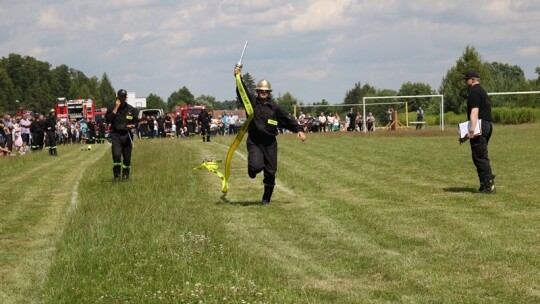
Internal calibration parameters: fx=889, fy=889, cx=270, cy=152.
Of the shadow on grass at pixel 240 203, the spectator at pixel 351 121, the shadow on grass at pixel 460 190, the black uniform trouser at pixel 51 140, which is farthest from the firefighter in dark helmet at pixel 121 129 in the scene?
the spectator at pixel 351 121

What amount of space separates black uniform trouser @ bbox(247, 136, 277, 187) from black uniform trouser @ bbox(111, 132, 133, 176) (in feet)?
18.1

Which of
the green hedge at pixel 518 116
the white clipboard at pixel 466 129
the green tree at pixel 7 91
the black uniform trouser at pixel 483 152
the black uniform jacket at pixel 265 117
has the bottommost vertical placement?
A: the green hedge at pixel 518 116

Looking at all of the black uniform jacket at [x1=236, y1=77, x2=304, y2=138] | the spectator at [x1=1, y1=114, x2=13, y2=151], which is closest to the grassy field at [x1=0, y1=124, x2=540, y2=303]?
the black uniform jacket at [x1=236, y1=77, x2=304, y2=138]

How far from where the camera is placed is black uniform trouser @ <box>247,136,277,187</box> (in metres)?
14.1

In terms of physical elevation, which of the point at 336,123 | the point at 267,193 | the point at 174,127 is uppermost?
the point at 267,193

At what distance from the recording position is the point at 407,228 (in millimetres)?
11117

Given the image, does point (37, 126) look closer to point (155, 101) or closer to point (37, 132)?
point (37, 132)

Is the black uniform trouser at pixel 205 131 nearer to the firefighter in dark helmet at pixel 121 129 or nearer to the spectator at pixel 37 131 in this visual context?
the spectator at pixel 37 131

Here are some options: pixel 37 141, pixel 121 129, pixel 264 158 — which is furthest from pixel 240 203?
pixel 37 141

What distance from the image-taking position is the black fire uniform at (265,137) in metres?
14.1

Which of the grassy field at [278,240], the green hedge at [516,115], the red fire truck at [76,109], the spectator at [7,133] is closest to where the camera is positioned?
the grassy field at [278,240]

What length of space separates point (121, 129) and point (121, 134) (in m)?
0.13

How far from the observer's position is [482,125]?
15.0 metres

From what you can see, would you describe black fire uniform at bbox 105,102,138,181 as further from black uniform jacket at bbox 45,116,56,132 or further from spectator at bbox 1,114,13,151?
spectator at bbox 1,114,13,151
